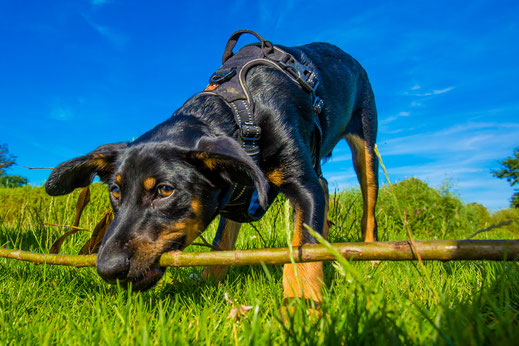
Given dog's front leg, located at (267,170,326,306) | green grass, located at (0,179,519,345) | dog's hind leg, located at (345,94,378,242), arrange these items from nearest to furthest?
green grass, located at (0,179,519,345)
dog's front leg, located at (267,170,326,306)
dog's hind leg, located at (345,94,378,242)

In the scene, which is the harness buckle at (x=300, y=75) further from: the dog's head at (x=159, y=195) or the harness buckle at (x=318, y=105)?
the dog's head at (x=159, y=195)

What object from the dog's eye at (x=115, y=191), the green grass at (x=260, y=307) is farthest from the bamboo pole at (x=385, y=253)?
the dog's eye at (x=115, y=191)

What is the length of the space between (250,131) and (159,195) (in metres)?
0.88

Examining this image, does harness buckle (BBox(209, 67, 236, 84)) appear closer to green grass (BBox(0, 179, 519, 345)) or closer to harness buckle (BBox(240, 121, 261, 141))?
harness buckle (BBox(240, 121, 261, 141))

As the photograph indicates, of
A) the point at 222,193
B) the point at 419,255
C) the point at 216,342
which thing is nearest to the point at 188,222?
the point at 222,193

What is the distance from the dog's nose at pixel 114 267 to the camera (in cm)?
205

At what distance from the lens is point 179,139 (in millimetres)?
2682

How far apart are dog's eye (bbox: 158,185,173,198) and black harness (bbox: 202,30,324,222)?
1.97 ft

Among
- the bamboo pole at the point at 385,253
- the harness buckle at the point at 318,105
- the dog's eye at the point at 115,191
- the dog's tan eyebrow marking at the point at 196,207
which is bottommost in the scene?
the bamboo pole at the point at 385,253

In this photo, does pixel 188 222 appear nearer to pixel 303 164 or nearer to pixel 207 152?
pixel 207 152

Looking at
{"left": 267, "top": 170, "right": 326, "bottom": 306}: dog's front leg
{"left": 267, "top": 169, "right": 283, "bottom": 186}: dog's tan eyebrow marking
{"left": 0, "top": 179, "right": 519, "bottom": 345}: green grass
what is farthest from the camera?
{"left": 267, "top": 169, "right": 283, "bottom": 186}: dog's tan eyebrow marking

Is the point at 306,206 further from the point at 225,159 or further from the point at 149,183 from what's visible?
the point at 149,183

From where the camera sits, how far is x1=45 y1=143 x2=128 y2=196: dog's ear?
2.77 metres

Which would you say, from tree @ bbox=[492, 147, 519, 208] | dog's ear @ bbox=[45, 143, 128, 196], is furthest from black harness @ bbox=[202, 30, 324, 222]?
tree @ bbox=[492, 147, 519, 208]
